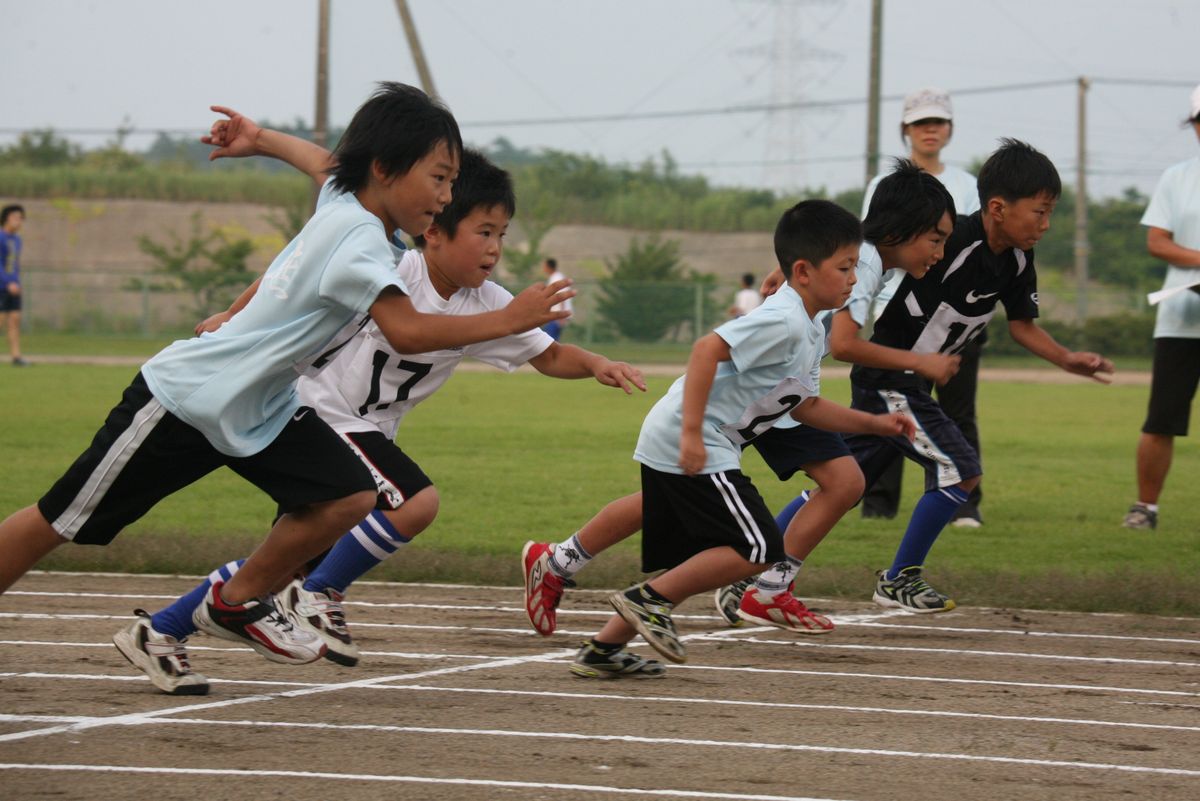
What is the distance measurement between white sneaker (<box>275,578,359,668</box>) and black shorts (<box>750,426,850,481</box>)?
1719mm

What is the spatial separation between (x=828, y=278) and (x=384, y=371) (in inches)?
61.9

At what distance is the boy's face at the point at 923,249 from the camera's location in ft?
20.4

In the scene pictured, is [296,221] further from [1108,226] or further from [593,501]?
[593,501]

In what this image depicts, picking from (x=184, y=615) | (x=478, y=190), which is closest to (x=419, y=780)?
(x=184, y=615)

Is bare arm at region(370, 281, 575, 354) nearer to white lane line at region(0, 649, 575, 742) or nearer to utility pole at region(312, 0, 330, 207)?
white lane line at region(0, 649, 575, 742)

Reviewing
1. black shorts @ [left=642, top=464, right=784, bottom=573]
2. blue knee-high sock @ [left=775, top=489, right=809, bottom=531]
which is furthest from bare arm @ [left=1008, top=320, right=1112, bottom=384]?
black shorts @ [left=642, top=464, right=784, bottom=573]

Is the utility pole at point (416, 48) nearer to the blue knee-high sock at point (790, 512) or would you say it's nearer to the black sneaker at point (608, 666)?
the blue knee-high sock at point (790, 512)

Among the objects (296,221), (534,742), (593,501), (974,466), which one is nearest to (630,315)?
(296,221)

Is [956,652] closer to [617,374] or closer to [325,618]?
[617,374]

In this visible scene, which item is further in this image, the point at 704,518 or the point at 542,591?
the point at 542,591

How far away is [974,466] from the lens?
663 cm

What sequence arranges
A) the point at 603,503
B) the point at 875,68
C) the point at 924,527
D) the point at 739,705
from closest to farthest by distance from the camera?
the point at 739,705 → the point at 924,527 → the point at 603,503 → the point at 875,68

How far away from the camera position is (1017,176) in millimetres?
6484

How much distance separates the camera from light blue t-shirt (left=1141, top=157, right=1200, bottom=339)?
8.85m
